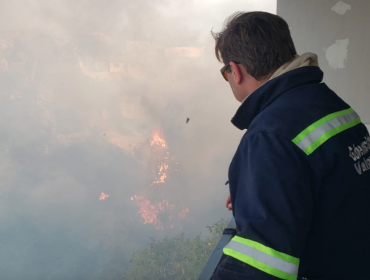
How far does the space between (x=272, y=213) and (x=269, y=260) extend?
4.1 inches

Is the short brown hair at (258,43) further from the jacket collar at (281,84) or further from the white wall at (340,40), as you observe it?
the white wall at (340,40)

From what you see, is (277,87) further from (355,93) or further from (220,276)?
(355,93)

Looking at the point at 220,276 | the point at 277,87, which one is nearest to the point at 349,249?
the point at 220,276

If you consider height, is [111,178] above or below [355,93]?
below

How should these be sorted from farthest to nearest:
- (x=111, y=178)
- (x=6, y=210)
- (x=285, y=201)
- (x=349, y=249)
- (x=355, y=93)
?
(x=111, y=178) → (x=6, y=210) → (x=355, y=93) → (x=349, y=249) → (x=285, y=201)

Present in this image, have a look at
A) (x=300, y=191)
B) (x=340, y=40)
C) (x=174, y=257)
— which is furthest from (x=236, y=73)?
(x=174, y=257)

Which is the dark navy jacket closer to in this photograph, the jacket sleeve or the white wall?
the jacket sleeve

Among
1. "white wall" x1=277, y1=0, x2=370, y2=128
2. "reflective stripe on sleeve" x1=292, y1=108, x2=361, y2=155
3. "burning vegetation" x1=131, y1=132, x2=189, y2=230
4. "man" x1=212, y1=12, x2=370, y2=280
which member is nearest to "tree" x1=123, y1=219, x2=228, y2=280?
"burning vegetation" x1=131, y1=132, x2=189, y2=230

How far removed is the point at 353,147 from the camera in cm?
85

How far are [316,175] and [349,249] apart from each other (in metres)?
0.24

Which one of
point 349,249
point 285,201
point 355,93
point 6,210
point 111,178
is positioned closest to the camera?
point 285,201

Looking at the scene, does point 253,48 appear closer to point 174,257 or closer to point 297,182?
point 297,182

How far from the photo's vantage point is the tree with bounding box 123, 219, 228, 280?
3902 millimetres

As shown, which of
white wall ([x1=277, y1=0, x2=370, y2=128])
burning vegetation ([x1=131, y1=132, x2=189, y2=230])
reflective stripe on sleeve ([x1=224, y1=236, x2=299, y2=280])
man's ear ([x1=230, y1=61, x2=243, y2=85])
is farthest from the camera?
burning vegetation ([x1=131, y1=132, x2=189, y2=230])
